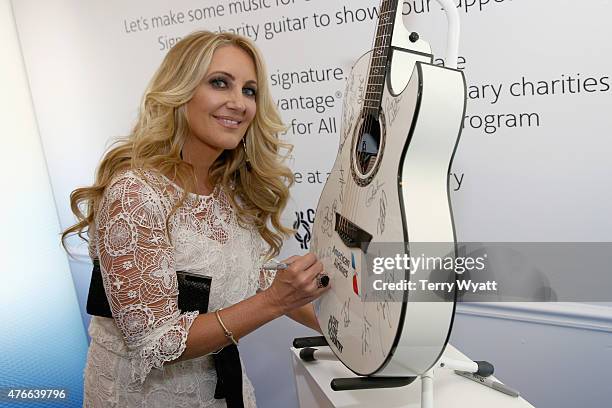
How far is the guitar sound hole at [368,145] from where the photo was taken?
94 centimetres

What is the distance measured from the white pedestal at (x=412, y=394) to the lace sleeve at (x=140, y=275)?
30cm

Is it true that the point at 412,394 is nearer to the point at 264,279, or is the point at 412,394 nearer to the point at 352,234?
the point at 352,234

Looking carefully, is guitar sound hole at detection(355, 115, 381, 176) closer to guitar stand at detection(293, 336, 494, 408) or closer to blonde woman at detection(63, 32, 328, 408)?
blonde woman at detection(63, 32, 328, 408)

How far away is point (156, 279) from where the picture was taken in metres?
1.09

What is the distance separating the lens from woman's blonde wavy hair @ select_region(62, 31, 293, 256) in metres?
1.22

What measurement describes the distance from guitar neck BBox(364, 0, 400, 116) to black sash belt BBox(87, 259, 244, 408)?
0.53 meters

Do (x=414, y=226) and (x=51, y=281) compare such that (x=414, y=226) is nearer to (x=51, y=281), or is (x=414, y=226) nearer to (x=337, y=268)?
(x=337, y=268)

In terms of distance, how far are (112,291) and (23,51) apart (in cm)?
172

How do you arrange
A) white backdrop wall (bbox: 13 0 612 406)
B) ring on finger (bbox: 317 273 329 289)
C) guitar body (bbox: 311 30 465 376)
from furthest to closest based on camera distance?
white backdrop wall (bbox: 13 0 612 406)
ring on finger (bbox: 317 273 329 289)
guitar body (bbox: 311 30 465 376)

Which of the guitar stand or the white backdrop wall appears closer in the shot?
the guitar stand

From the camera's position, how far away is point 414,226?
2.59 ft
